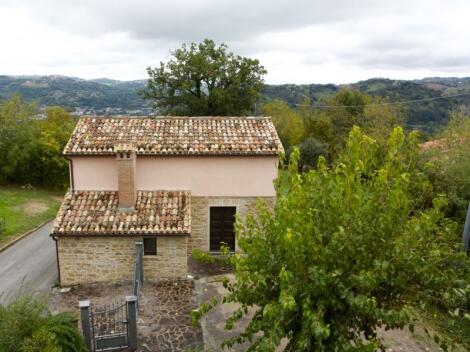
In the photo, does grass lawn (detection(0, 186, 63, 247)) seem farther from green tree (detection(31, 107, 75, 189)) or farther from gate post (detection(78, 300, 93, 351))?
gate post (detection(78, 300, 93, 351))

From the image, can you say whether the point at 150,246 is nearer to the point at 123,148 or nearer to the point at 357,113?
the point at 123,148

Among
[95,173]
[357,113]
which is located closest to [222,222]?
[95,173]

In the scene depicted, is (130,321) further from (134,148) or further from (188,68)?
(188,68)

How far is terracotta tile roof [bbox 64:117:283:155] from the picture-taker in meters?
15.1

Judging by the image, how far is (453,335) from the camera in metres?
10.8

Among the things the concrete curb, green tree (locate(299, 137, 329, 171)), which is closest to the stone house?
the concrete curb

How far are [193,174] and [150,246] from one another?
10.6 ft

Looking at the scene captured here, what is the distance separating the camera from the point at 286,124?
140 feet

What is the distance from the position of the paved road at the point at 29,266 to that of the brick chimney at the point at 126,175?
13.2 feet

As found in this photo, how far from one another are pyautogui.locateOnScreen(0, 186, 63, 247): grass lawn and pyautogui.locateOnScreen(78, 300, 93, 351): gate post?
1152 centimetres

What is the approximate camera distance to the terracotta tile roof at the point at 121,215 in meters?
13.5

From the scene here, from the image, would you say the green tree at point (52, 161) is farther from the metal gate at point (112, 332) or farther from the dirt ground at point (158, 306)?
the metal gate at point (112, 332)

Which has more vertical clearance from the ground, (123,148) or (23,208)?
(123,148)

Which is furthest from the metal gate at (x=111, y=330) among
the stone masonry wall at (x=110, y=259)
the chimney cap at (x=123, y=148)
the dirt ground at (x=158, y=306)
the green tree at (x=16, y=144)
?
the green tree at (x=16, y=144)
